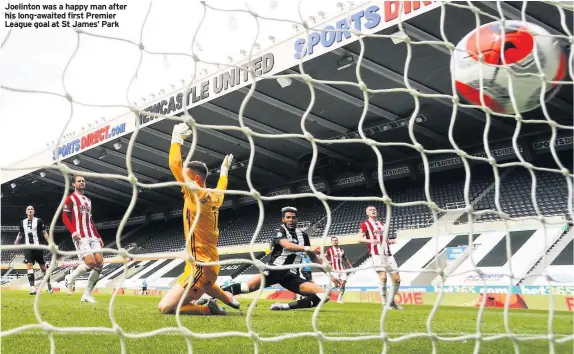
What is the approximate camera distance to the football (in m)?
3.07

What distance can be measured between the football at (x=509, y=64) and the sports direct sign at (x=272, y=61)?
603 cm

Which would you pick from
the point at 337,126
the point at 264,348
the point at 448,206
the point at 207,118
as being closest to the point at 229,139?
the point at 207,118

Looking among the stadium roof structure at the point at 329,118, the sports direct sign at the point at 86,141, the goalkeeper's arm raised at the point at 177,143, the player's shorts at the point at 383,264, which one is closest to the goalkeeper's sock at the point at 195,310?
the player's shorts at the point at 383,264

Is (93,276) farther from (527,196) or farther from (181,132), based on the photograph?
(527,196)

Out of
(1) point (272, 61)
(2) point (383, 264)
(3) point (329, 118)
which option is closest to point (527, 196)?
(3) point (329, 118)

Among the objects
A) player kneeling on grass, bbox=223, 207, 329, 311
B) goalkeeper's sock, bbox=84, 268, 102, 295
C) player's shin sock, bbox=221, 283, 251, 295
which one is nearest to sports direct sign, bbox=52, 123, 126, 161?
goalkeeper's sock, bbox=84, 268, 102, 295

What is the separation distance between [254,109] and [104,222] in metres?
14.8

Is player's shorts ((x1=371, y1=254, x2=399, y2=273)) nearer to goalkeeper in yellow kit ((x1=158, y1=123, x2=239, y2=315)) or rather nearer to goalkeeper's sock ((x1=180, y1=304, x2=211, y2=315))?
goalkeeper in yellow kit ((x1=158, y1=123, x2=239, y2=315))

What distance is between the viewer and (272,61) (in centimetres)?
1295

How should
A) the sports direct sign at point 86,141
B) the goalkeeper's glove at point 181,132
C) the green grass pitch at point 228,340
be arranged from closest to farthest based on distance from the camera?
1. the green grass pitch at point 228,340
2. the goalkeeper's glove at point 181,132
3. the sports direct sign at point 86,141

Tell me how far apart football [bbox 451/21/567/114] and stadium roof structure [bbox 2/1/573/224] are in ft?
17.6

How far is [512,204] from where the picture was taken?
13.8m

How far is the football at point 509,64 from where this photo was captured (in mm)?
3066

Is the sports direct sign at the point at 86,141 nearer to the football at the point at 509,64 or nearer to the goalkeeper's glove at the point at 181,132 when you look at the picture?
the goalkeeper's glove at the point at 181,132
